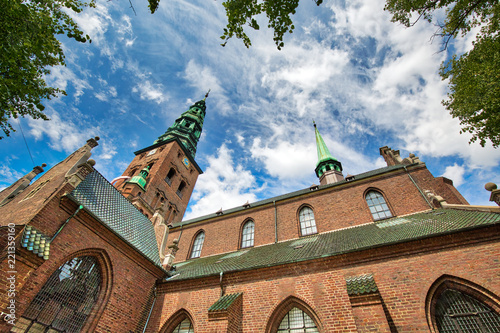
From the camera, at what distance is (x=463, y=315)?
5.96 m

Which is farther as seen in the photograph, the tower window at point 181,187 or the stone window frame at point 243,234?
the tower window at point 181,187

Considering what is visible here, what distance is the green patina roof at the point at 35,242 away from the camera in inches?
257

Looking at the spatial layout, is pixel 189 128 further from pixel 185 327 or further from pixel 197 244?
pixel 185 327

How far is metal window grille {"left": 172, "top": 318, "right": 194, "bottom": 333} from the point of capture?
346 inches

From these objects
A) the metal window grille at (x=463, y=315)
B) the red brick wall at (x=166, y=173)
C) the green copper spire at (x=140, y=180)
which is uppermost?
the red brick wall at (x=166, y=173)

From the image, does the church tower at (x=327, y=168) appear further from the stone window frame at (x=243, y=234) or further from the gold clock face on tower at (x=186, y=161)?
the gold clock face on tower at (x=186, y=161)

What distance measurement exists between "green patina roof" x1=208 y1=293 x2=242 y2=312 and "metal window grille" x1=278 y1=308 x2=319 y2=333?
5.86 ft

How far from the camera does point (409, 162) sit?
44.5 ft

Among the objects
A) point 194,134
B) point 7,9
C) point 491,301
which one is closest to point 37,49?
point 7,9

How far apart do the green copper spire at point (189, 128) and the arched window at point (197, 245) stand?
16.3 m

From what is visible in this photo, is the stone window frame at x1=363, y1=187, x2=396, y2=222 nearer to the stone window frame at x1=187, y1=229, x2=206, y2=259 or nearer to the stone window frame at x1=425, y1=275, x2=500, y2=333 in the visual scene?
the stone window frame at x1=425, y1=275, x2=500, y2=333

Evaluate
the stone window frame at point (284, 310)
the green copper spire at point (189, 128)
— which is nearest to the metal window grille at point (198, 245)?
the stone window frame at point (284, 310)

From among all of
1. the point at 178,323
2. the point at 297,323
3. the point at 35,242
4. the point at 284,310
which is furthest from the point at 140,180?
the point at 297,323

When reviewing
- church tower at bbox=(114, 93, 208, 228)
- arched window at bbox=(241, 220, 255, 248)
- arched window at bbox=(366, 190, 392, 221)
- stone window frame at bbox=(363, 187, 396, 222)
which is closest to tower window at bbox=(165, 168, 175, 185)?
church tower at bbox=(114, 93, 208, 228)
